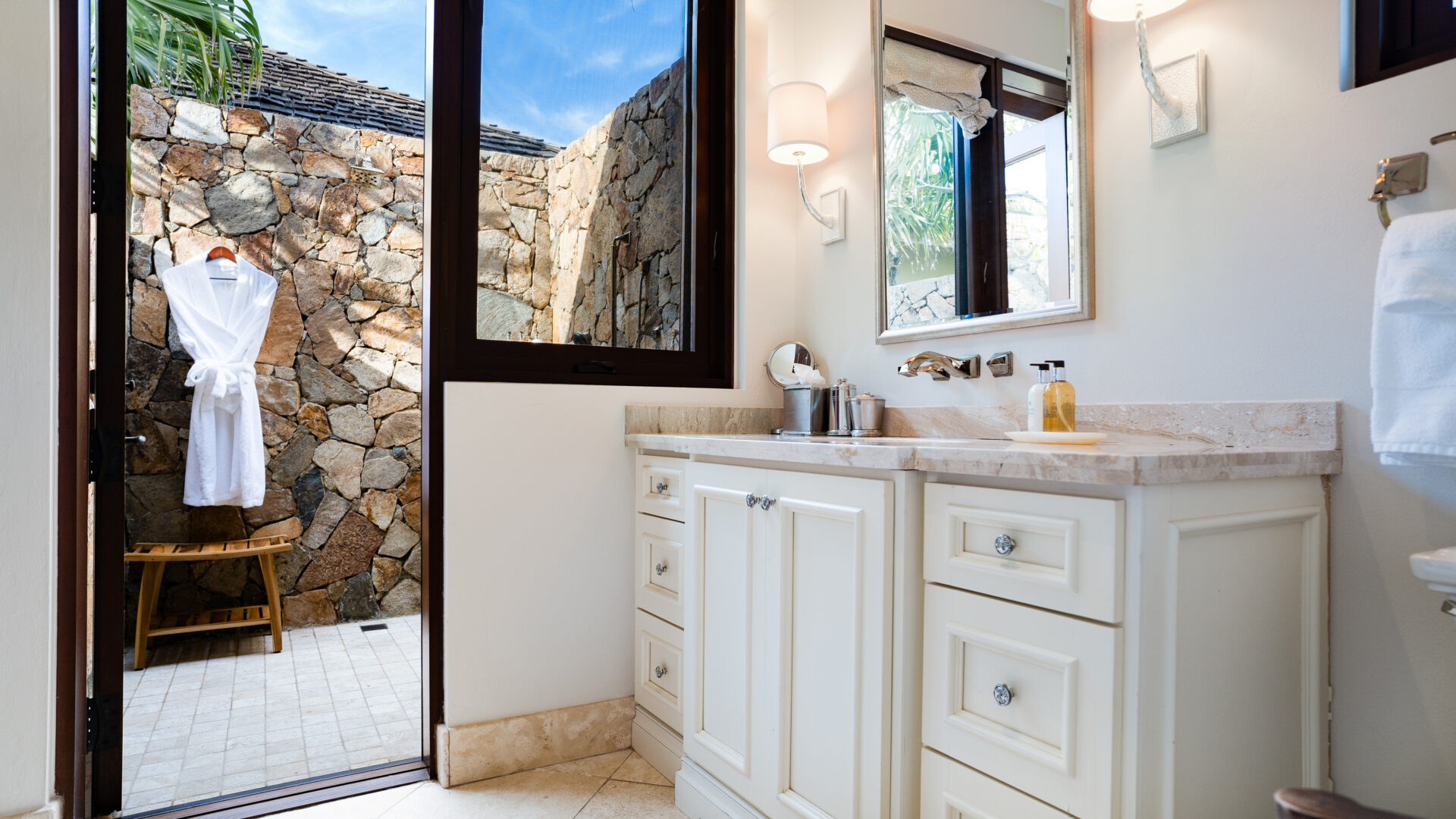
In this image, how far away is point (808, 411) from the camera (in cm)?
216

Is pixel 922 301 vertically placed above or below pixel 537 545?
above

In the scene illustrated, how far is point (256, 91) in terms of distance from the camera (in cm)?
364

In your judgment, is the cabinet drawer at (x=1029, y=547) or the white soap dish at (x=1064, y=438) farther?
the white soap dish at (x=1064, y=438)

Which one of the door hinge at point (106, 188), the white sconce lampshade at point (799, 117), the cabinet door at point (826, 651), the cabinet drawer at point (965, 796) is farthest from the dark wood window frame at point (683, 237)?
the cabinet drawer at point (965, 796)

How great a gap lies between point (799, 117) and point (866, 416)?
88 centimetres

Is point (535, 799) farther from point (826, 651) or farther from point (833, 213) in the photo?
point (833, 213)

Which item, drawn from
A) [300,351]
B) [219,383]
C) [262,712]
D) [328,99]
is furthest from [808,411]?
[328,99]

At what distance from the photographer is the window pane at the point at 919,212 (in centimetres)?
191

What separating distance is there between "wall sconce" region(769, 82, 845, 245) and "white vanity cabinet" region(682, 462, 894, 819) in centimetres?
93

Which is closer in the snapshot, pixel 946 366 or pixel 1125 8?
pixel 1125 8

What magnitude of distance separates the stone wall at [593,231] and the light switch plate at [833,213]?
439mm

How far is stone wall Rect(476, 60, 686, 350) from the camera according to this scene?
6.76ft

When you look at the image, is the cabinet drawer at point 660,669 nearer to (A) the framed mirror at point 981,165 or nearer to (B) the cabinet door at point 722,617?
(B) the cabinet door at point 722,617

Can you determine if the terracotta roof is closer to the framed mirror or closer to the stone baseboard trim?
the framed mirror
